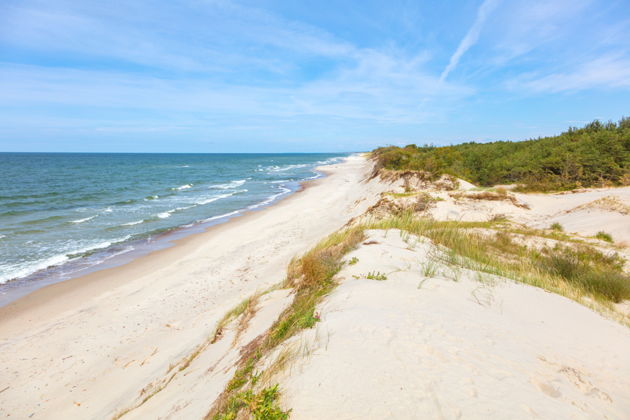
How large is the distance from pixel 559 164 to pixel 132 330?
952 inches

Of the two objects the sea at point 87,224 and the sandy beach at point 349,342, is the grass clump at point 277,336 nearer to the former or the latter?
the sandy beach at point 349,342

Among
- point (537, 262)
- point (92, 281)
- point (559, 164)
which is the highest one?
point (559, 164)

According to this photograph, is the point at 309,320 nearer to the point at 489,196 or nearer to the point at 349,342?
the point at 349,342

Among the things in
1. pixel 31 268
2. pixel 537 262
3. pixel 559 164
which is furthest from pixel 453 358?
pixel 559 164

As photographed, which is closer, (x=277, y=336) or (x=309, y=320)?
(x=309, y=320)

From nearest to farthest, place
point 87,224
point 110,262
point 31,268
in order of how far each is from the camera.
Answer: point 31,268 < point 110,262 < point 87,224

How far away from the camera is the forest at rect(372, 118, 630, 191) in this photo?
18.0 meters

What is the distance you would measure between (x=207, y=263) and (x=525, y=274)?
36.1 feet

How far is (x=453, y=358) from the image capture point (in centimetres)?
296

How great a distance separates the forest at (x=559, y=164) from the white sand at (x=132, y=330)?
567 inches

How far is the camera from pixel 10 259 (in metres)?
13.2

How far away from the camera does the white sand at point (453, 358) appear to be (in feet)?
7.84

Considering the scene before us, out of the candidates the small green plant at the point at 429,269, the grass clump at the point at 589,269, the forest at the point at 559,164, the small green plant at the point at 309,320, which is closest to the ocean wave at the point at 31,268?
the small green plant at the point at 309,320

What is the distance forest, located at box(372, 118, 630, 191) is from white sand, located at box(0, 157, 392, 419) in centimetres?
1440
